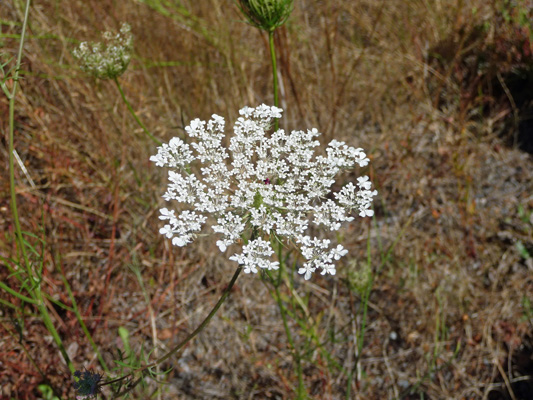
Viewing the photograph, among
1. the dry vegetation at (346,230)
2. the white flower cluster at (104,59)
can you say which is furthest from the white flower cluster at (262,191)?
the dry vegetation at (346,230)

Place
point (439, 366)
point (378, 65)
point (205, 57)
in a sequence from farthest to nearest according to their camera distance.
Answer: point (378, 65), point (205, 57), point (439, 366)

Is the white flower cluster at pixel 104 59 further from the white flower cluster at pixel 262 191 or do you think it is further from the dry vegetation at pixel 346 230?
the white flower cluster at pixel 262 191

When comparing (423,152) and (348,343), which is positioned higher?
(423,152)

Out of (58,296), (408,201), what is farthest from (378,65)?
(58,296)

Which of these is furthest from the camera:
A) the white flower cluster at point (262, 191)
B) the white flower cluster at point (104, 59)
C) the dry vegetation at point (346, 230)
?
the dry vegetation at point (346, 230)

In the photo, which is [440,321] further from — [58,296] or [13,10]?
[13,10]

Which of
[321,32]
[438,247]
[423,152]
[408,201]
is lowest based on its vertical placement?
[438,247]

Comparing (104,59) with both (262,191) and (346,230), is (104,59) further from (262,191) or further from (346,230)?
(346,230)

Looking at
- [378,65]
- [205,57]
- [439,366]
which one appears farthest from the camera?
[378,65]
